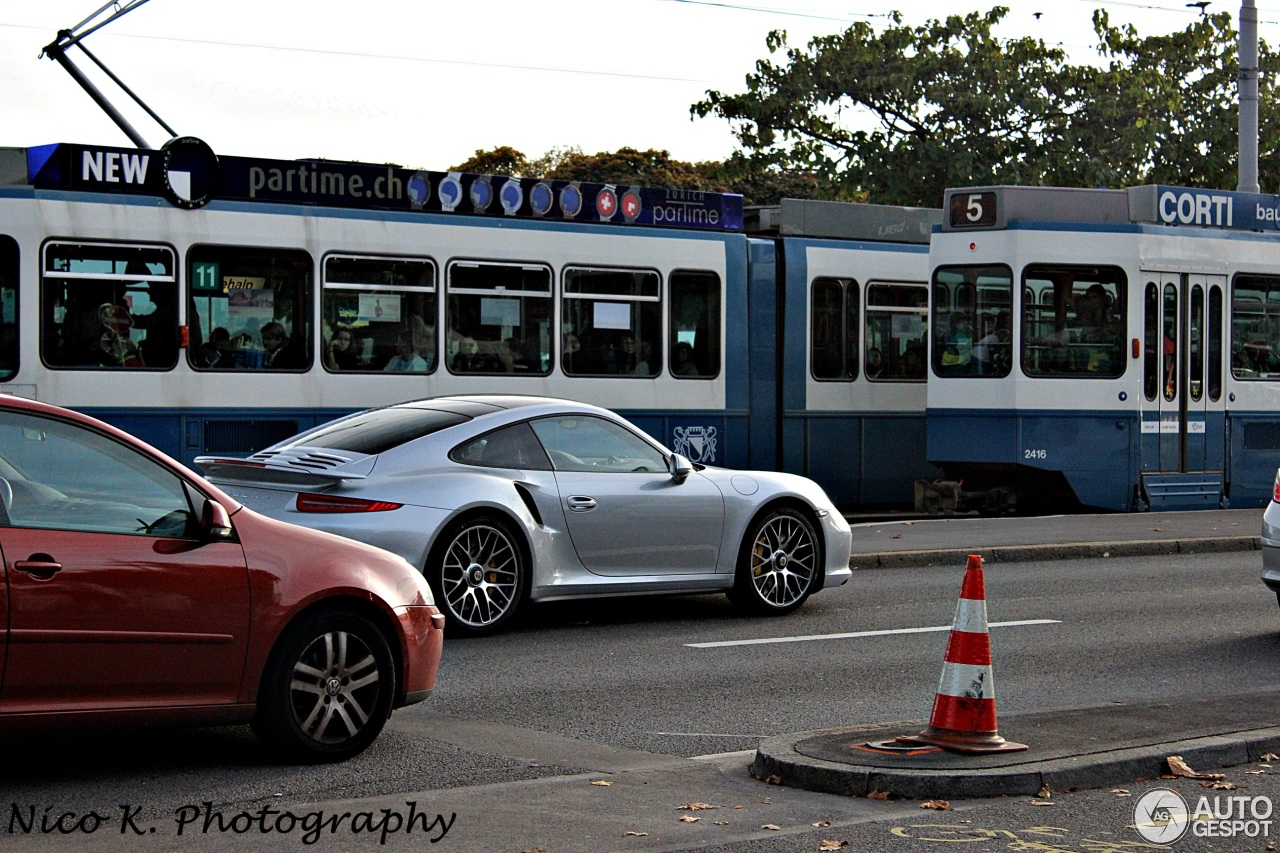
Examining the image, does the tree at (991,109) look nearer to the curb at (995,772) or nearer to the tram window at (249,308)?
the tram window at (249,308)

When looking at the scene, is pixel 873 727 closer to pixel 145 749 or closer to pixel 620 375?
pixel 145 749

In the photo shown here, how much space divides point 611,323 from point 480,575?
313 inches

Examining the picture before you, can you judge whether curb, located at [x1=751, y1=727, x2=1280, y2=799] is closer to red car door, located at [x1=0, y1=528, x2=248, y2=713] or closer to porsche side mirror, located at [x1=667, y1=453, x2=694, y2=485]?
red car door, located at [x1=0, y1=528, x2=248, y2=713]

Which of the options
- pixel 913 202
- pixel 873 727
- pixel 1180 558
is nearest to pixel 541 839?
pixel 873 727

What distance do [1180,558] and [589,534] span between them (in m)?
7.69

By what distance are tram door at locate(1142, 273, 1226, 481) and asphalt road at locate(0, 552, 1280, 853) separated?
244 inches

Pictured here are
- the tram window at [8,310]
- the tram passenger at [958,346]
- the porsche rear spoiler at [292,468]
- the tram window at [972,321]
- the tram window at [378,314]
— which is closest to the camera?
the porsche rear spoiler at [292,468]

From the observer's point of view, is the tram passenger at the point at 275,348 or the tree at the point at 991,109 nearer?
the tram passenger at the point at 275,348

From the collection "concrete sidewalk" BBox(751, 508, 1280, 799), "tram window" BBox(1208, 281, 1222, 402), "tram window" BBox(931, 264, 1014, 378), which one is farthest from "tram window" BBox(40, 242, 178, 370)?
"tram window" BBox(1208, 281, 1222, 402)

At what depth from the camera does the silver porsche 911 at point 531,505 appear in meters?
10.2

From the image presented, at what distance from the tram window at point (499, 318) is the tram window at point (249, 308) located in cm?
154

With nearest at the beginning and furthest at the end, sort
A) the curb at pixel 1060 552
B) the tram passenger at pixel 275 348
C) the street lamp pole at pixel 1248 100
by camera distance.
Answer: the curb at pixel 1060 552 → the tram passenger at pixel 275 348 → the street lamp pole at pixel 1248 100

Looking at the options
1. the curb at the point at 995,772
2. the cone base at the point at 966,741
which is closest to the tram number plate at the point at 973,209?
the curb at the point at 995,772

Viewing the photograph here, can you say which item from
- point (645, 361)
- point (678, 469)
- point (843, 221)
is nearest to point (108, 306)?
point (645, 361)
